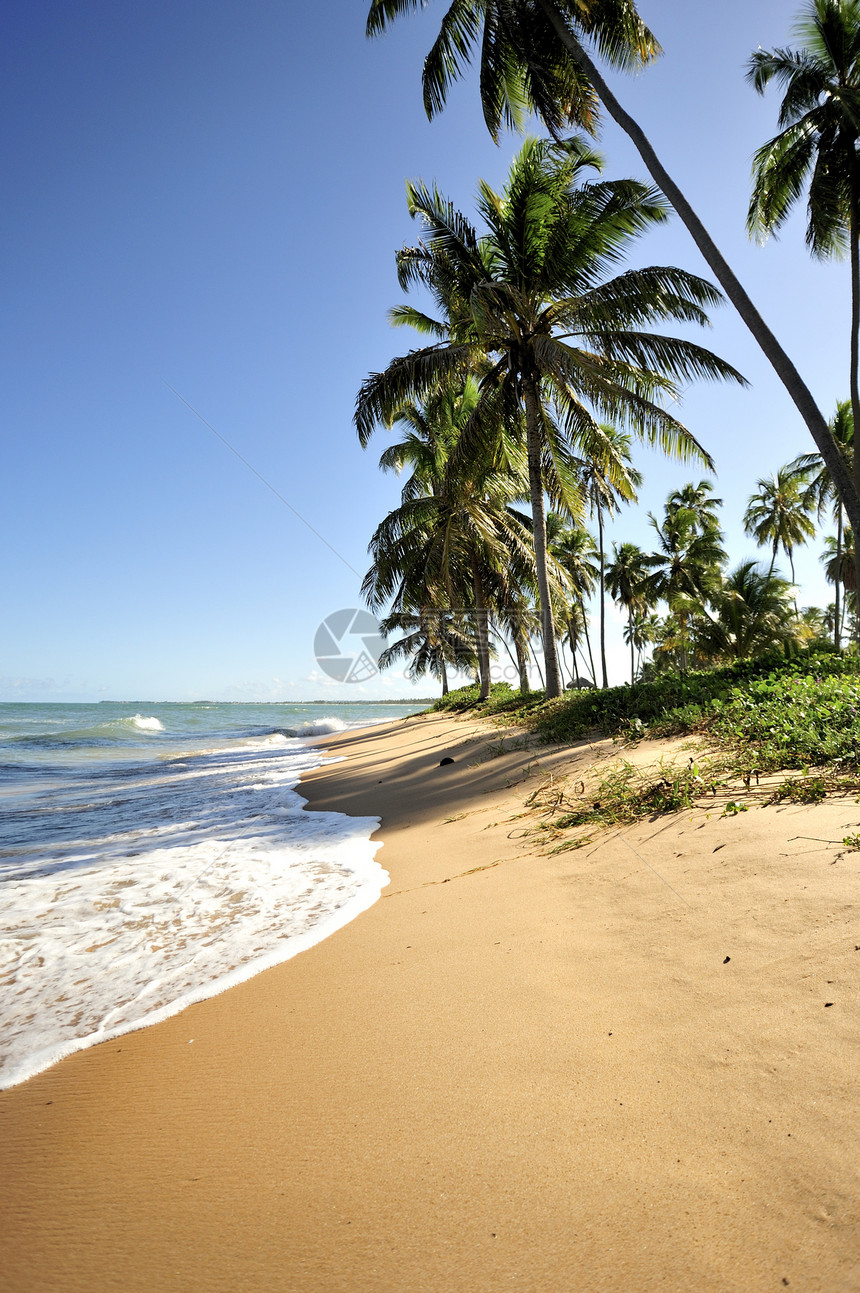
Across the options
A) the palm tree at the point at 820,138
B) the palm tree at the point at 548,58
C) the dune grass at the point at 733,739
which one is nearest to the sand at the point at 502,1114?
the dune grass at the point at 733,739

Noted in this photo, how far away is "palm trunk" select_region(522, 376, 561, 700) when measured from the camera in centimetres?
1170

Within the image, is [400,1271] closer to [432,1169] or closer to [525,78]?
[432,1169]

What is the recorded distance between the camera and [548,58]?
10.0 m

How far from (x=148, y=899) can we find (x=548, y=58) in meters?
13.6

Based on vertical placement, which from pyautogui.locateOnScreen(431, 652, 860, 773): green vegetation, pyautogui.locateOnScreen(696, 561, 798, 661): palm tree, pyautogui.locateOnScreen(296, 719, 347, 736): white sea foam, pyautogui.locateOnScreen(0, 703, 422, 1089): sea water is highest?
pyautogui.locateOnScreen(696, 561, 798, 661): palm tree

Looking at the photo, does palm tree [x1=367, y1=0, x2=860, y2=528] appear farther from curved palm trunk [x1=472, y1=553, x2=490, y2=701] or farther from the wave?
the wave

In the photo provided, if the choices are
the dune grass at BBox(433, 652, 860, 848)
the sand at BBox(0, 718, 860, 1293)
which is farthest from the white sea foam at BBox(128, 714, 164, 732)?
the sand at BBox(0, 718, 860, 1293)

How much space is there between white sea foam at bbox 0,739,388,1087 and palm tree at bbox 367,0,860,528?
28.2 ft

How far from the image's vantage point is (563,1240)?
119 cm

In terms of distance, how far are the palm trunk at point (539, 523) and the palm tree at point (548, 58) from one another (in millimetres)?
4093

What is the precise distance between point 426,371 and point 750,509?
88.7 feet

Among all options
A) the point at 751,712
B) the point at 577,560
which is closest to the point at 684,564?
the point at 577,560

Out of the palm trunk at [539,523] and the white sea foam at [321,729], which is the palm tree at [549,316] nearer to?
the palm trunk at [539,523]

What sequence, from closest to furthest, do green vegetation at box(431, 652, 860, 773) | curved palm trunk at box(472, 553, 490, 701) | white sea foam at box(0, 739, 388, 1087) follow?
white sea foam at box(0, 739, 388, 1087)
green vegetation at box(431, 652, 860, 773)
curved palm trunk at box(472, 553, 490, 701)
